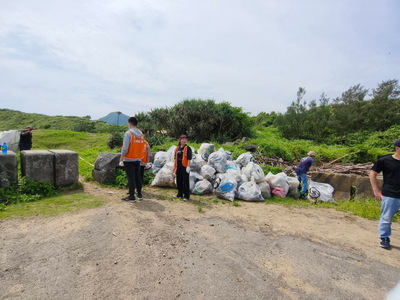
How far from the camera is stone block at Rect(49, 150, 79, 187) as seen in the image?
17.5 feet

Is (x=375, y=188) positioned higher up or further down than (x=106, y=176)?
higher up

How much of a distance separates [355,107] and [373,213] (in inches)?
560

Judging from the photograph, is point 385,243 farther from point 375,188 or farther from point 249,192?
point 249,192

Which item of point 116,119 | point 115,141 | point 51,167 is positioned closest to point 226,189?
point 51,167

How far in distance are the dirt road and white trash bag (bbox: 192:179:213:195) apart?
139cm

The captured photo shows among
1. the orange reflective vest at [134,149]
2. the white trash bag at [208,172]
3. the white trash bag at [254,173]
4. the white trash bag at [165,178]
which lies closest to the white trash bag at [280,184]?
the white trash bag at [254,173]

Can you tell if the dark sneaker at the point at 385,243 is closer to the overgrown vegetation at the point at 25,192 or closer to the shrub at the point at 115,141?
the overgrown vegetation at the point at 25,192

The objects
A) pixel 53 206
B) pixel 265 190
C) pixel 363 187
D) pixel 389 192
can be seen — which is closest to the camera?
pixel 389 192

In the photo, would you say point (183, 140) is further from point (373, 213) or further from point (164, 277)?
point (373, 213)

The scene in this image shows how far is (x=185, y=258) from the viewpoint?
9.48 feet

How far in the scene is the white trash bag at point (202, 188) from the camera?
589 cm

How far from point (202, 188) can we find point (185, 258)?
3033 mm

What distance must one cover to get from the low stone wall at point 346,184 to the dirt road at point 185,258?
6.11 feet

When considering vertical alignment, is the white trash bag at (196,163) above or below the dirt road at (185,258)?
above
